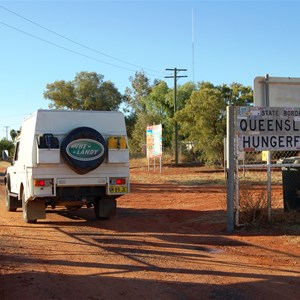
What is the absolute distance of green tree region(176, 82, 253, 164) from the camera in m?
30.9

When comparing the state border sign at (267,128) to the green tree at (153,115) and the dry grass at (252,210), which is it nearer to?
the dry grass at (252,210)

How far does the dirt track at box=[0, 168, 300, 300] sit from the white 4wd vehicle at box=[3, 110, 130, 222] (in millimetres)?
669

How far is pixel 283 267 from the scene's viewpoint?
267 inches

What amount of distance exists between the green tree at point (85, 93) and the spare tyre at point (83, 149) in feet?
163

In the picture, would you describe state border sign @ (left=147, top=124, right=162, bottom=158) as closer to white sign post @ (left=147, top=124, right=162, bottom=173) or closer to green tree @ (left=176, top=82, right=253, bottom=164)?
white sign post @ (left=147, top=124, right=162, bottom=173)

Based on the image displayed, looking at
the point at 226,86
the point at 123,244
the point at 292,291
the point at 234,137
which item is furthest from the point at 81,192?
the point at 226,86

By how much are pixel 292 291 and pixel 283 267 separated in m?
1.19

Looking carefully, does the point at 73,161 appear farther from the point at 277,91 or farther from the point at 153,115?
the point at 153,115

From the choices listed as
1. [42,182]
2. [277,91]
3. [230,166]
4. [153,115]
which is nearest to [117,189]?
[42,182]

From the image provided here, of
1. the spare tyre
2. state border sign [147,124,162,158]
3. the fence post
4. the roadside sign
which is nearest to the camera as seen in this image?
the fence post

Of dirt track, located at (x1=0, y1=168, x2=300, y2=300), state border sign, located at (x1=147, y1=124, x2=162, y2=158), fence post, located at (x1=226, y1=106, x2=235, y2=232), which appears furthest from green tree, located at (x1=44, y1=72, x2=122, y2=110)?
fence post, located at (x1=226, y1=106, x2=235, y2=232)

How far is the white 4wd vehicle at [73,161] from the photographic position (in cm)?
1015

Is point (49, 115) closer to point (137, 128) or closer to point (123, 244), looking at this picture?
point (123, 244)

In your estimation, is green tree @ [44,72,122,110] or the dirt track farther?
green tree @ [44,72,122,110]
